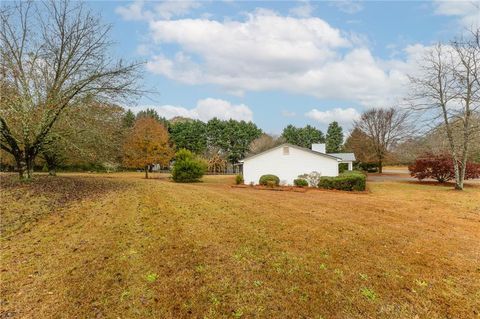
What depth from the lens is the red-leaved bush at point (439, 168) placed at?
25.3m

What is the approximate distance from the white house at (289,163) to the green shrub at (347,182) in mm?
2575

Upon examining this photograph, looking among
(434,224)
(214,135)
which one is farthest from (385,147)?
(434,224)

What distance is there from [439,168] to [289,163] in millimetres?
13736

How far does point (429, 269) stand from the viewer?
5.43m

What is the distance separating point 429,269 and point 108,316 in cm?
544

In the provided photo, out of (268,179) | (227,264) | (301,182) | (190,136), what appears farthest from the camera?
A: (190,136)

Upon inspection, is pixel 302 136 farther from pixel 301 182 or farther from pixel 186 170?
pixel 301 182

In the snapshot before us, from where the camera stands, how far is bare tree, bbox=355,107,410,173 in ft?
137

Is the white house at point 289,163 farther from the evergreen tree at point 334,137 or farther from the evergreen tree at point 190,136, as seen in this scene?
the evergreen tree at point 334,137

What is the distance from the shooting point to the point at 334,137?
2724 inches

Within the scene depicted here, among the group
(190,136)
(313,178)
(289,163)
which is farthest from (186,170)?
(190,136)

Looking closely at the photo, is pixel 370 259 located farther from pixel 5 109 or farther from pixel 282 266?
pixel 5 109

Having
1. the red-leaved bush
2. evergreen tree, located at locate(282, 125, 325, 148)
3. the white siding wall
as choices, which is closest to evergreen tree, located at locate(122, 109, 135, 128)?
the white siding wall

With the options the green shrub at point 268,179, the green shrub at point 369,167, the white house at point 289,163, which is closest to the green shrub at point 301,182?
the white house at point 289,163
